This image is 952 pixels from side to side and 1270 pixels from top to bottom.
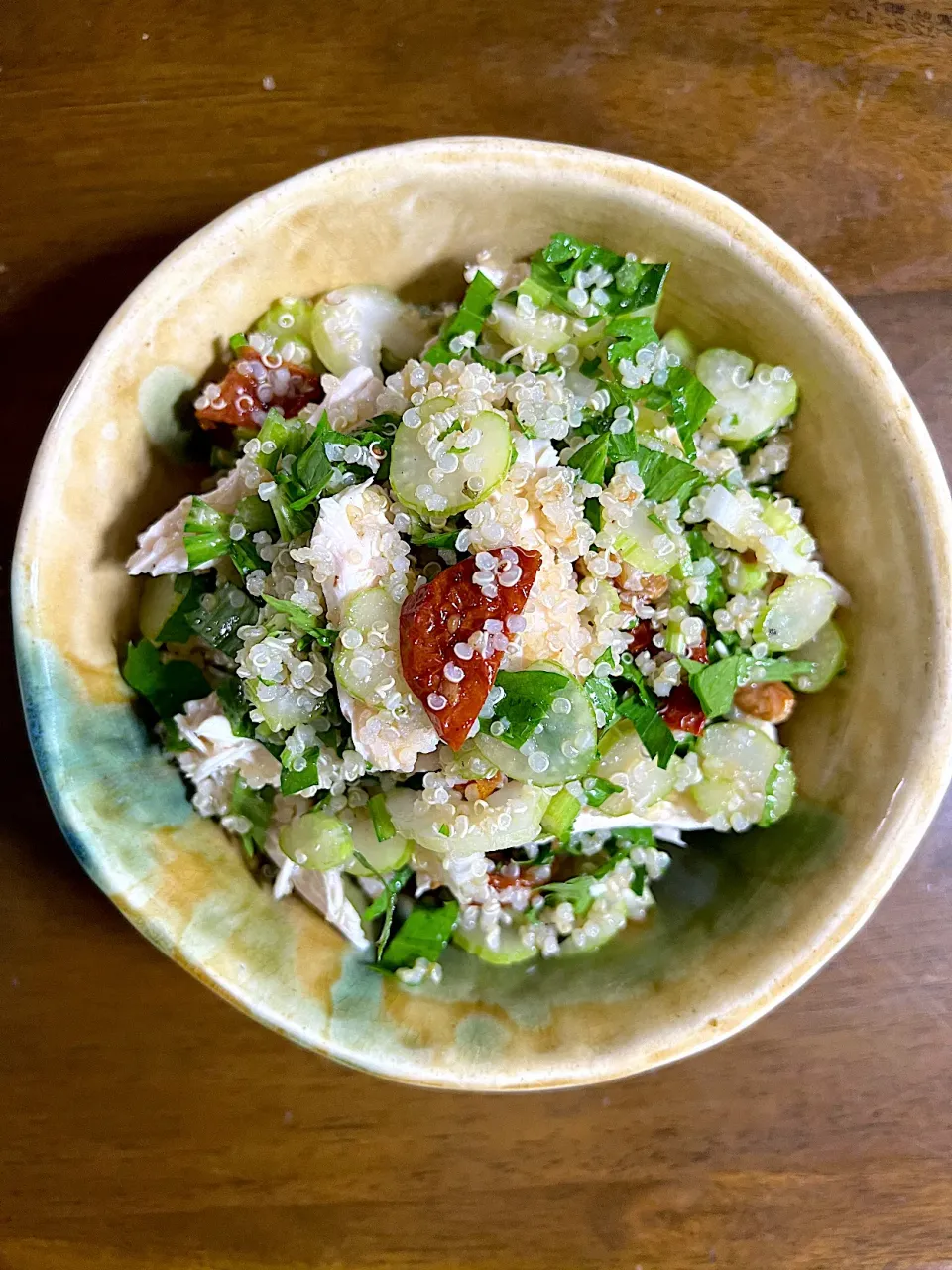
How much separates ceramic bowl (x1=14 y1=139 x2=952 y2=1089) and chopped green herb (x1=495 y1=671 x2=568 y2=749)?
1.30 ft

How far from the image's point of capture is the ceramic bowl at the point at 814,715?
0.99m

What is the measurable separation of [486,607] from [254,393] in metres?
0.44

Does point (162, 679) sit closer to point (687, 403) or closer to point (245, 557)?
point (245, 557)

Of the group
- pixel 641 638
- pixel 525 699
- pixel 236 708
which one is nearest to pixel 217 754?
pixel 236 708

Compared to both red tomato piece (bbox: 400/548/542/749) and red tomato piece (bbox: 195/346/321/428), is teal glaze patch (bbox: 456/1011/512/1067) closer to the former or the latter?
red tomato piece (bbox: 400/548/542/749)

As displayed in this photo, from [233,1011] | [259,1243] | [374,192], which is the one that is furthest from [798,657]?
[259,1243]

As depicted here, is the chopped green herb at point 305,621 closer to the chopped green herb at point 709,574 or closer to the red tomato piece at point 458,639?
the red tomato piece at point 458,639

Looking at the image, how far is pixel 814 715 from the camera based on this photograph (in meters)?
1.12

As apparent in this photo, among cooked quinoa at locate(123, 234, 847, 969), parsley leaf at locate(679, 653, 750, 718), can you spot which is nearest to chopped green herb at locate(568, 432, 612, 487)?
cooked quinoa at locate(123, 234, 847, 969)

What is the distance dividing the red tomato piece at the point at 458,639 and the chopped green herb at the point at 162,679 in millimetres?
368

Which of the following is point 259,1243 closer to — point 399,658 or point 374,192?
point 399,658

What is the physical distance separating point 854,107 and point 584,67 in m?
0.36

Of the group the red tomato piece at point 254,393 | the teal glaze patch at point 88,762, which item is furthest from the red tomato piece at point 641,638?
the teal glaze patch at point 88,762

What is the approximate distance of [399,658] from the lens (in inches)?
34.7
